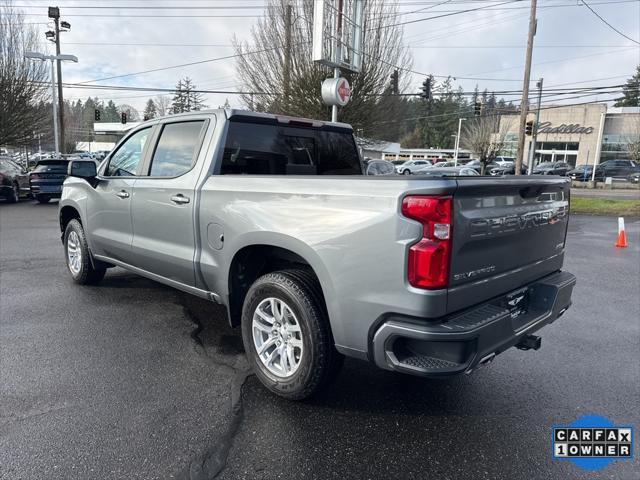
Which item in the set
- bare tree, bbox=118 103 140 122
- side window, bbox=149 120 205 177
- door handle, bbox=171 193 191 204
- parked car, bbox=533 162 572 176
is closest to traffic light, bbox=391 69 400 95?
side window, bbox=149 120 205 177

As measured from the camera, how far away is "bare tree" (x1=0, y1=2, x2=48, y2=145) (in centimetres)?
2269

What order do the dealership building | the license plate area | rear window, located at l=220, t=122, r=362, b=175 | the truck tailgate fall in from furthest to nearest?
the dealership building → rear window, located at l=220, t=122, r=362, b=175 → the license plate area → the truck tailgate

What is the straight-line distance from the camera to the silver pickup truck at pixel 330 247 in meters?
2.46

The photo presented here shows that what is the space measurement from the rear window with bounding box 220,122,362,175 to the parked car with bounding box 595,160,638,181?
45754 mm

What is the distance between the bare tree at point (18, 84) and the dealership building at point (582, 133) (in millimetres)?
47156

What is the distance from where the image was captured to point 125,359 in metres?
3.85

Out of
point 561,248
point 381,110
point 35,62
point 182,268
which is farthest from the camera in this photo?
point 35,62

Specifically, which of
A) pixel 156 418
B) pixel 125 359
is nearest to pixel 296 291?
pixel 156 418

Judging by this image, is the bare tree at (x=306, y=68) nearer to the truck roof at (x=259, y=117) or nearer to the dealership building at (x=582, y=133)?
the truck roof at (x=259, y=117)

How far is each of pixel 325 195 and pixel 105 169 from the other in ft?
11.3

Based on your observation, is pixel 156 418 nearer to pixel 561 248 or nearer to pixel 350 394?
pixel 350 394

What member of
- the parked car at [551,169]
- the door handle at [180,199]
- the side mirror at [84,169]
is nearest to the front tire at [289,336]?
the door handle at [180,199]

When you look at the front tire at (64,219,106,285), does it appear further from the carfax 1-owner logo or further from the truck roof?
the carfax 1-owner logo

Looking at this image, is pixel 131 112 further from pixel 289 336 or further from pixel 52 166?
pixel 289 336
